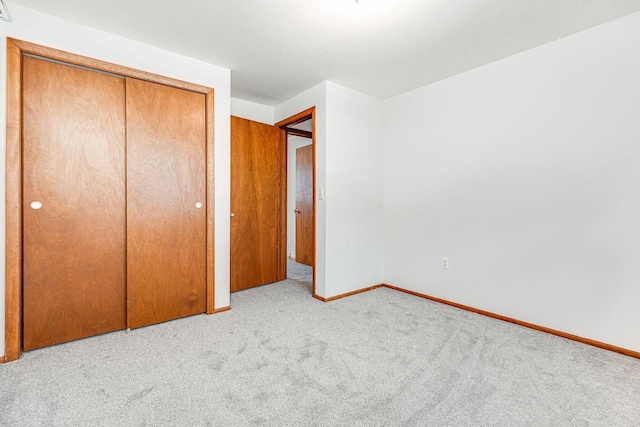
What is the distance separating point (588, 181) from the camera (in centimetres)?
217

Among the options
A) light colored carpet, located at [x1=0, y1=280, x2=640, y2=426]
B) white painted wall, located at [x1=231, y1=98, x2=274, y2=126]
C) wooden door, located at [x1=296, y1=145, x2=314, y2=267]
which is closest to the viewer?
light colored carpet, located at [x1=0, y1=280, x2=640, y2=426]

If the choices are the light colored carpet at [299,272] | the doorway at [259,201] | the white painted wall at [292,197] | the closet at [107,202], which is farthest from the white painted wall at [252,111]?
the light colored carpet at [299,272]

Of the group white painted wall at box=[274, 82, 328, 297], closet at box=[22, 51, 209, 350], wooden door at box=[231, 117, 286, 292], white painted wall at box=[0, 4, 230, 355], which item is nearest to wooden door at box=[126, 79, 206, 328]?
closet at box=[22, 51, 209, 350]

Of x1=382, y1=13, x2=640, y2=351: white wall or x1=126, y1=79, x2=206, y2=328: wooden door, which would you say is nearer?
x1=382, y1=13, x2=640, y2=351: white wall

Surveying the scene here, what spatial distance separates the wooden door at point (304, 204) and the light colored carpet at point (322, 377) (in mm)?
2446

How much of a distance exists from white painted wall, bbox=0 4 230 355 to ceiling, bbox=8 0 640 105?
Result: 0.24 ft

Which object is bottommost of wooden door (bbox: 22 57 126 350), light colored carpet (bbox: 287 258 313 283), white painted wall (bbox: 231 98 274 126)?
light colored carpet (bbox: 287 258 313 283)

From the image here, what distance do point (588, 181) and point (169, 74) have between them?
353cm

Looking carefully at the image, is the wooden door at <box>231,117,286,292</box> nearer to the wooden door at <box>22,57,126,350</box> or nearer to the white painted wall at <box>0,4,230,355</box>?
the white painted wall at <box>0,4,230,355</box>

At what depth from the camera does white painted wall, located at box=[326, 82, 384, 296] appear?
3.16m

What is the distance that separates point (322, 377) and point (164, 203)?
1.90m

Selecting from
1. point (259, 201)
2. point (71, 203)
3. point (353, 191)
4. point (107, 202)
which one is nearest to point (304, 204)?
point (259, 201)

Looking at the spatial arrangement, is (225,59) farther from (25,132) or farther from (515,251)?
(515,251)

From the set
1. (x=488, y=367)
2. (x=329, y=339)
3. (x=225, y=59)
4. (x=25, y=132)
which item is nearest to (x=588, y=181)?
(x=488, y=367)
